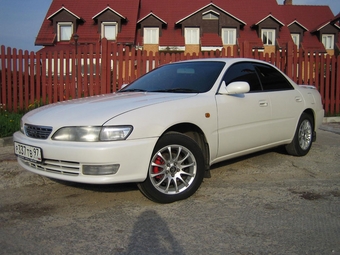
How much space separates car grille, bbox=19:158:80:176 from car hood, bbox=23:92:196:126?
1.14 feet

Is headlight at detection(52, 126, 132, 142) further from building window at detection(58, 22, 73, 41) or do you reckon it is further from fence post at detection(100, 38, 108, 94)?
building window at detection(58, 22, 73, 41)

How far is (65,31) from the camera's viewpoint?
30078mm

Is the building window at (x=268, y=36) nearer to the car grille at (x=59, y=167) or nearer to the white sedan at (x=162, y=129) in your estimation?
the white sedan at (x=162, y=129)

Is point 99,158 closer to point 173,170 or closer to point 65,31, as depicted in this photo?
point 173,170

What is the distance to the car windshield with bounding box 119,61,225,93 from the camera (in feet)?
13.9

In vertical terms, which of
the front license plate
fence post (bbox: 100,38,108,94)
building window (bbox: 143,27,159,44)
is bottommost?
the front license plate

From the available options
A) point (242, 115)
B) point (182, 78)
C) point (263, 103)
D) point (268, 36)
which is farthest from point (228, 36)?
point (242, 115)

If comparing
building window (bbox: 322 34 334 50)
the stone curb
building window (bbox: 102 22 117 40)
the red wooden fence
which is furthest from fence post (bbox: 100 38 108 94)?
building window (bbox: 322 34 334 50)

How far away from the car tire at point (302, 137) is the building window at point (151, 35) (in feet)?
85.7

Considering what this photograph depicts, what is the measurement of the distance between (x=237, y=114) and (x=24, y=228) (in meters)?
2.51

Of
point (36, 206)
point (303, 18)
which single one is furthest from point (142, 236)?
point (303, 18)

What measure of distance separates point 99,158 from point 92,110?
1.78 ft

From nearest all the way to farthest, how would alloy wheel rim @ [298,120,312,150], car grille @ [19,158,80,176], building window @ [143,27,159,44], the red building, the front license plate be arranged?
car grille @ [19,158,80,176]
the front license plate
alloy wheel rim @ [298,120,312,150]
the red building
building window @ [143,27,159,44]

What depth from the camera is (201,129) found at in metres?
3.84
